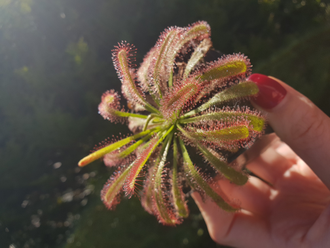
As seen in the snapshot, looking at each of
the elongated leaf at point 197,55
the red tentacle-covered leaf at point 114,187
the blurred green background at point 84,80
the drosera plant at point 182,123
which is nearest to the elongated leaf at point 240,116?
the drosera plant at point 182,123

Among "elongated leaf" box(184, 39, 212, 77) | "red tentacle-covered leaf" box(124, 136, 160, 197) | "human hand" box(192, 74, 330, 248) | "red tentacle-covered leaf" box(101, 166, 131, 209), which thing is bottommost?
"human hand" box(192, 74, 330, 248)

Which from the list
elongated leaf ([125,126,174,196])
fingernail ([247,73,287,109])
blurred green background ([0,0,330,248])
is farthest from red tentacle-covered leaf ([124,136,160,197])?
blurred green background ([0,0,330,248])

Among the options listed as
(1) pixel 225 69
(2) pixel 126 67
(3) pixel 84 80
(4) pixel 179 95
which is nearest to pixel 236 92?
(1) pixel 225 69

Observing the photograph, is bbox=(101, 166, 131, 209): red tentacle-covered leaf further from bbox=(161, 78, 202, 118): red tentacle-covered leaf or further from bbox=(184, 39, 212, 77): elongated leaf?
bbox=(184, 39, 212, 77): elongated leaf

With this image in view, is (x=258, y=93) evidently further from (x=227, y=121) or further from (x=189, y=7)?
(x=189, y=7)

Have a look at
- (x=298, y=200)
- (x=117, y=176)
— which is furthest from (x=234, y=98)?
(x=298, y=200)

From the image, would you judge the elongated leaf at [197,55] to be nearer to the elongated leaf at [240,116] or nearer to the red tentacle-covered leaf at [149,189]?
the elongated leaf at [240,116]
